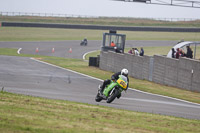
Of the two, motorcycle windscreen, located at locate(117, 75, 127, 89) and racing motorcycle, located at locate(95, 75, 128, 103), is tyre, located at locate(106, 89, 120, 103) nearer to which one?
racing motorcycle, located at locate(95, 75, 128, 103)

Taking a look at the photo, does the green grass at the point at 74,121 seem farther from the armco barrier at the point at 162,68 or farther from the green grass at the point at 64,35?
the green grass at the point at 64,35

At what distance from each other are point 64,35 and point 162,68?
49.4 metres

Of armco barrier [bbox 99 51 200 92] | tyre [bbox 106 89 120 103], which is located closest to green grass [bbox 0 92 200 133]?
tyre [bbox 106 89 120 103]

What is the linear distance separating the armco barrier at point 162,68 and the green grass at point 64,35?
1458 inches

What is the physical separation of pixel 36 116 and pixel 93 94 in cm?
852

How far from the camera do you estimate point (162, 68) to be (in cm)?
2392

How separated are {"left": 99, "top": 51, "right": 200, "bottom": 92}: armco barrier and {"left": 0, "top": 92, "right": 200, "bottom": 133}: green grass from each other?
412 inches

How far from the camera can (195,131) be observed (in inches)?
378

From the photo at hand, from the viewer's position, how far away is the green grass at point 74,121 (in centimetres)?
784

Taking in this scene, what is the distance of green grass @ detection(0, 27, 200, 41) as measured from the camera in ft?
217

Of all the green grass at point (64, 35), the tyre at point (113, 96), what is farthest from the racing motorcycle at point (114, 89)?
the green grass at point (64, 35)

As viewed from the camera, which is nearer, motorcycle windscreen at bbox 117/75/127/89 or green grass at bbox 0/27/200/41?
motorcycle windscreen at bbox 117/75/127/89

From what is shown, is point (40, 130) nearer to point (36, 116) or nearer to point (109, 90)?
point (36, 116)

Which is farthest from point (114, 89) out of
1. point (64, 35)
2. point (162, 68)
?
A: point (64, 35)
